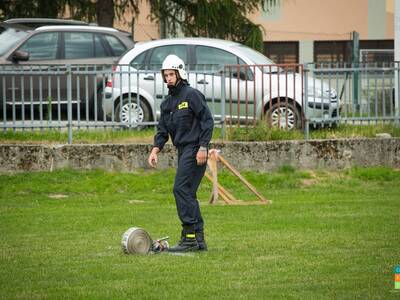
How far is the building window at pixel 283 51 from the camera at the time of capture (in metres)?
39.7

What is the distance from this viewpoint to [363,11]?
39.1 metres

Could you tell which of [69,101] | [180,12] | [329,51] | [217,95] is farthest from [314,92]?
[329,51]

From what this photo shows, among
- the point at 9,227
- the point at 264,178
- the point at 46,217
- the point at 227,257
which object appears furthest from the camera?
the point at 264,178

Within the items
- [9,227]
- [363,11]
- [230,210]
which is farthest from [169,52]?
[363,11]

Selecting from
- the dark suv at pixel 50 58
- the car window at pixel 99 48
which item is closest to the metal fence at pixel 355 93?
the dark suv at pixel 50 58

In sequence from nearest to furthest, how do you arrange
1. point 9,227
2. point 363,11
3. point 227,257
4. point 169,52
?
point 227,257, point 9,227, point 169,52, point 363,11

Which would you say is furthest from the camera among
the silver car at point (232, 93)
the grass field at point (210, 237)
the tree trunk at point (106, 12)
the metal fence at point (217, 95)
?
the tree trunk at point (106, 12)

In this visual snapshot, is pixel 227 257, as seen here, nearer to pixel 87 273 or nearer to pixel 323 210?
pixel 87 273

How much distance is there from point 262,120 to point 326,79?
1.27 m

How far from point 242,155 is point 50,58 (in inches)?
211

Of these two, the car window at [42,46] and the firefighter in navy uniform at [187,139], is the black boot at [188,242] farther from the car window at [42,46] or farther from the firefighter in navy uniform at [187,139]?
the car window at [42,46]

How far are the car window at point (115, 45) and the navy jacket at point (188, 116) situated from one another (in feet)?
36.3

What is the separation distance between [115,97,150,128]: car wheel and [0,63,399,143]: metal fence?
2 centimetres

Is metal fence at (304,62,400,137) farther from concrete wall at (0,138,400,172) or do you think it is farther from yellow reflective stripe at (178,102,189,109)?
yellow reflective stripe at (178,102,189,109)
